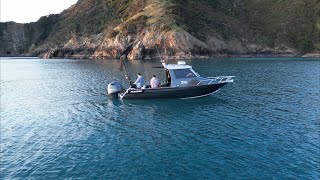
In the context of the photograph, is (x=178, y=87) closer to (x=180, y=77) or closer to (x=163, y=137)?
(x=180, y=77)

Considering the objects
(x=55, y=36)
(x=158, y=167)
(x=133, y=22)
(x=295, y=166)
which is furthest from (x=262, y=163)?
(x=55, y=36)

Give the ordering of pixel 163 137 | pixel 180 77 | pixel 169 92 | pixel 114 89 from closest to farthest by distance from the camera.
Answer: pixel 163 137, pixel 169 92, pixel 180 77, pixel 114 89

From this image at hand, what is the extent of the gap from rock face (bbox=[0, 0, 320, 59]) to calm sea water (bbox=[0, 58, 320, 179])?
86.8 meters

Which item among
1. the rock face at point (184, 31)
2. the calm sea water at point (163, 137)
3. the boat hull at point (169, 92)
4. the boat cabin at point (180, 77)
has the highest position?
the rock face at point (184, 31)

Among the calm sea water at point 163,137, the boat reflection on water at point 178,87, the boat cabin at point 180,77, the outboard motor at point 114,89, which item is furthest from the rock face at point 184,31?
the calm sea water at point 163,137

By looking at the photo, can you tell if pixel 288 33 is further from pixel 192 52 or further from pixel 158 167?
pixel 158 167

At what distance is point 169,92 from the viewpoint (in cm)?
3838

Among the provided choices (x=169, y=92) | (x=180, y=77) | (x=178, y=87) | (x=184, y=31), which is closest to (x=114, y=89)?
(x=169, y=92)

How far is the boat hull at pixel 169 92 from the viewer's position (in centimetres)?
3816

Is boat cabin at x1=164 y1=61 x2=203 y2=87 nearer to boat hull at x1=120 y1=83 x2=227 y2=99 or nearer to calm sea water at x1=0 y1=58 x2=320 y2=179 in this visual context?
boat hull at x1=120 y1=83 x2=227 y2=99

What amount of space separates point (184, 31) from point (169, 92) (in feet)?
299

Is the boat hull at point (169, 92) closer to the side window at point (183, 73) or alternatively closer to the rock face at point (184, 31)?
the side window at point (183, 73)

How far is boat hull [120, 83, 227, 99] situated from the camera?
3816 centimetres

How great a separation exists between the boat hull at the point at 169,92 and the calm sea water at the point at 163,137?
1.04 metres
